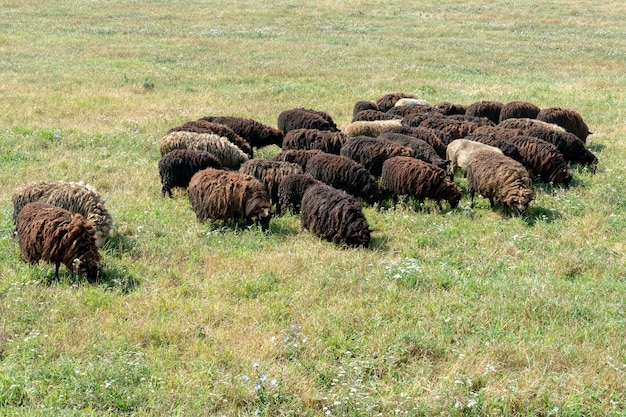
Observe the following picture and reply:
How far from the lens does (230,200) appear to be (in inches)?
392

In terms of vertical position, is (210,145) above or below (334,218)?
above

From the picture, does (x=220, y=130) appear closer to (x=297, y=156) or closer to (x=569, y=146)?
(x=297, y=156)

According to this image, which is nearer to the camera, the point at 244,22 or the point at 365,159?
the point at 365,159

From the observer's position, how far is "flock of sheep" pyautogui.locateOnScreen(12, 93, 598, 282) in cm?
845

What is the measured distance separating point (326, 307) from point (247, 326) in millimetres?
969

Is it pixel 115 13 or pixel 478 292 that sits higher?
pixel 115 13

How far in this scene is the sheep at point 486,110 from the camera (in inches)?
704

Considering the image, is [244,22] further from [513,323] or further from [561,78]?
[513,323]

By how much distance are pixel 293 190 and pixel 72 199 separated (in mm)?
3407

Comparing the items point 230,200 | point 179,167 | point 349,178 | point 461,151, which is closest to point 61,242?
point 230,200

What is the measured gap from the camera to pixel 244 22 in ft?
133

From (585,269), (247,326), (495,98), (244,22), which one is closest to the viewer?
(247,326)

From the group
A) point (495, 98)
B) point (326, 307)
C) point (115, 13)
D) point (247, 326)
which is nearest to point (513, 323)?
point (326, 307)

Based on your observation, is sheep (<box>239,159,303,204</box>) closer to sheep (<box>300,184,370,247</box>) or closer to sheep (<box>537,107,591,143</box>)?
sheep (<box>300,184,370,247</box>)
